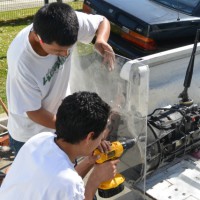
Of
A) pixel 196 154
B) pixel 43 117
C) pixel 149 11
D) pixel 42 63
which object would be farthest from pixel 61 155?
pixel 149 11

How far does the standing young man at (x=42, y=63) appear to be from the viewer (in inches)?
86.4

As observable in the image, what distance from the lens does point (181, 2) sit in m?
5.02

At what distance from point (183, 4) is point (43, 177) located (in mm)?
3823

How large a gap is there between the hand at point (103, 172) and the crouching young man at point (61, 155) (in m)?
0.29

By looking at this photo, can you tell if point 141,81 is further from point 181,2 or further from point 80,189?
point 181,2

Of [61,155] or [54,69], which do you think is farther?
[54,69]

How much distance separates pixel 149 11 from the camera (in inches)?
187

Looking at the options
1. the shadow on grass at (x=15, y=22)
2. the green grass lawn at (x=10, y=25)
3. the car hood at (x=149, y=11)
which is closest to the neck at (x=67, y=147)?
the car hood at (x=149, y=11)

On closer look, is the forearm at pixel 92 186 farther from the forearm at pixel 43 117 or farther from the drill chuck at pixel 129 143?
the forearm at pixel 43 117

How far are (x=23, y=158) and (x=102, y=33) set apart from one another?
126 centimetres

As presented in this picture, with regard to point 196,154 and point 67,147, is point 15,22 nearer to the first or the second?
point 196,154

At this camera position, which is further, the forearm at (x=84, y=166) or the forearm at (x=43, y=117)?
the forearm at (x=43, y=117)

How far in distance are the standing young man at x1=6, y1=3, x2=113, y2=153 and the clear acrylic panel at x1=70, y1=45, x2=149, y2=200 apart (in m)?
0.16

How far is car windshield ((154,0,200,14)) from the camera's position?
15.9ft
